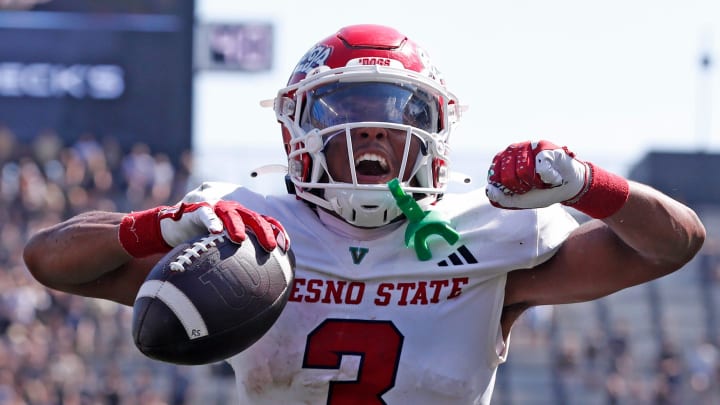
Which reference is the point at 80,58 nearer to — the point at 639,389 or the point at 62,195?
the point at 62,195

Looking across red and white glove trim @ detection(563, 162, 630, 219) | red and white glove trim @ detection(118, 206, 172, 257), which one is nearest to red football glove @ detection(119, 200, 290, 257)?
red and white glove trim @ detection(118, 206, 172, 257)

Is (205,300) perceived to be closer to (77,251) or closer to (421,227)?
(77,251)

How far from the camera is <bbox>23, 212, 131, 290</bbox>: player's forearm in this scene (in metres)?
3.27

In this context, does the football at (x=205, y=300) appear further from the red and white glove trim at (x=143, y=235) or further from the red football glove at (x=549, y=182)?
the red football glove at (x=549, y=182)

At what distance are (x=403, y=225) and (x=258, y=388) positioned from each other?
0.56 metres

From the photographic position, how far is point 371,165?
134 inches

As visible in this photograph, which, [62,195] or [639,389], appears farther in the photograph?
[62,195]

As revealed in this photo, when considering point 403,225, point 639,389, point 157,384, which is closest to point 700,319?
point 639,389

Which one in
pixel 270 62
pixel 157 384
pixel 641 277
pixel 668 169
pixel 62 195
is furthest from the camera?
pixel 270 62

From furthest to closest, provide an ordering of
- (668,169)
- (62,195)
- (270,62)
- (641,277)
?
(270,62)
(668,169)
(62,195)
(641,277)

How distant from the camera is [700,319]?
1430 centimetres

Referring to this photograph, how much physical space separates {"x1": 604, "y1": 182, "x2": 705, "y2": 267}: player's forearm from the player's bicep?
0.08 m

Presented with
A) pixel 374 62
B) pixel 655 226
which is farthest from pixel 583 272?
pixel 374 62

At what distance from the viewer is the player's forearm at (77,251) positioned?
327 cm
